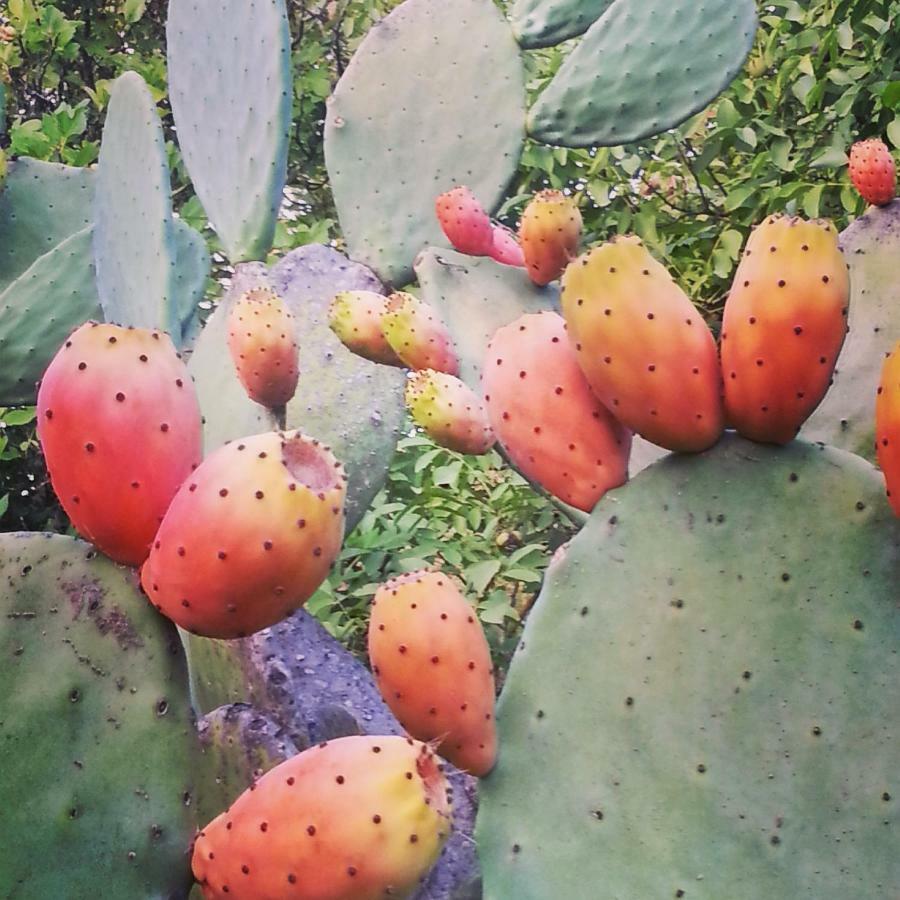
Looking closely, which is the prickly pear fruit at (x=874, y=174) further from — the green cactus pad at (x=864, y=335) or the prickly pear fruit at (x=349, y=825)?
the prickly pear fruit at (x=349, y=825)

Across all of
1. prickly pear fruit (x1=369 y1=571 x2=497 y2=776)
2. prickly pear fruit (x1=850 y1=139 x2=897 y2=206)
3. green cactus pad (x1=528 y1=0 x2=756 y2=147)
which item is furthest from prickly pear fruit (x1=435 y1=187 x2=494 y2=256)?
prickly pear fruit (x1=369 y1=571 x2=497 y2=776)

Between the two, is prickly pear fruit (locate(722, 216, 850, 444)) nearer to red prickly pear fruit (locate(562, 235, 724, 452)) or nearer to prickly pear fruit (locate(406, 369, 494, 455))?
red prickly pear fruit (locate(562, 235, 724, 452))

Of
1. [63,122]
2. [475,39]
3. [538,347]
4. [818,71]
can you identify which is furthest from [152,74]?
[538,347]

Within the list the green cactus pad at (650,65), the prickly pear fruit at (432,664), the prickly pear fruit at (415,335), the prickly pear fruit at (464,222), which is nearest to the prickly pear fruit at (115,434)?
the prickly pear fruit at (432,664)

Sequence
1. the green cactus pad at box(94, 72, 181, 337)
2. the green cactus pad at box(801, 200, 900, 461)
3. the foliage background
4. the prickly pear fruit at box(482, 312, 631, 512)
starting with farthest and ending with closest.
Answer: the foliage background → the green cactus pad at box(94, 72, 181, 337) → the green cactus pad at box(801, 200, 900, 461) → the prickly pear fruit at box(482, 312, 631, 512)

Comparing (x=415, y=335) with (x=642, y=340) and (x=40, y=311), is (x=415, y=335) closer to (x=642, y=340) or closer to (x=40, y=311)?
(x=642, y=340)

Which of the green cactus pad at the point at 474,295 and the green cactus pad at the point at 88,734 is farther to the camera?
Answer: the green cactus pad at the point at 474,295

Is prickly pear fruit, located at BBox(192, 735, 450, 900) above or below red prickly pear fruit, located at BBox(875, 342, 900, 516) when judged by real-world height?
below

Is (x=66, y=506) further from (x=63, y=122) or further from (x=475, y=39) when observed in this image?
(x=63, y=122)
